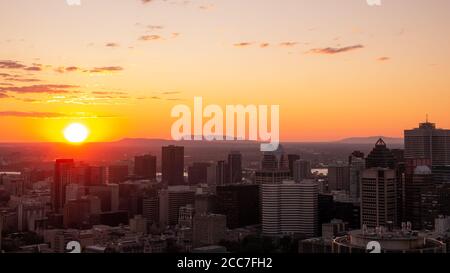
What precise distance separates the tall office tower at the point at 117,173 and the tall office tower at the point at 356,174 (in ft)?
6.13

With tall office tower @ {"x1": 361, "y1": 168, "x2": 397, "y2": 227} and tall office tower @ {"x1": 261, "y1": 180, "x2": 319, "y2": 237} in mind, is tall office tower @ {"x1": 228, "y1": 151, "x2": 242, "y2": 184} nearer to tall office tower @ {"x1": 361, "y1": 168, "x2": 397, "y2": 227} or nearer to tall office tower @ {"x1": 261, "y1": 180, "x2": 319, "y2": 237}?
tall office tower @ {"x1": 261, "y1": 180, "x2": 319, "y2": 237}

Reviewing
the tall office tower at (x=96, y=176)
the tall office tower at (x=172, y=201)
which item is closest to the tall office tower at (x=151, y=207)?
the tall office tower at (x=172, y=201)

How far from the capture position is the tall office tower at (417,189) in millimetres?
3807

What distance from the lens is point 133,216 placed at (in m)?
3.85

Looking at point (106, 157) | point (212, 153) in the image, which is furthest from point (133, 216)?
point (212, 153)

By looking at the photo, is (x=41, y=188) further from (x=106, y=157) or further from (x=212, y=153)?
(x=212, y=153)

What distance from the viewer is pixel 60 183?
11.9 feet

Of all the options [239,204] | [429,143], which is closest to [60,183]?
[239,204]

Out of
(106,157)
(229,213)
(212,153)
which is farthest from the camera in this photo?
(229,213)

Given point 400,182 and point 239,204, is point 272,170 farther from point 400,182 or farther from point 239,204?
point 400,182

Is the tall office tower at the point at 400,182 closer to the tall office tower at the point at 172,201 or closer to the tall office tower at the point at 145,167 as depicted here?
the tall office tower at the point at 172,201
